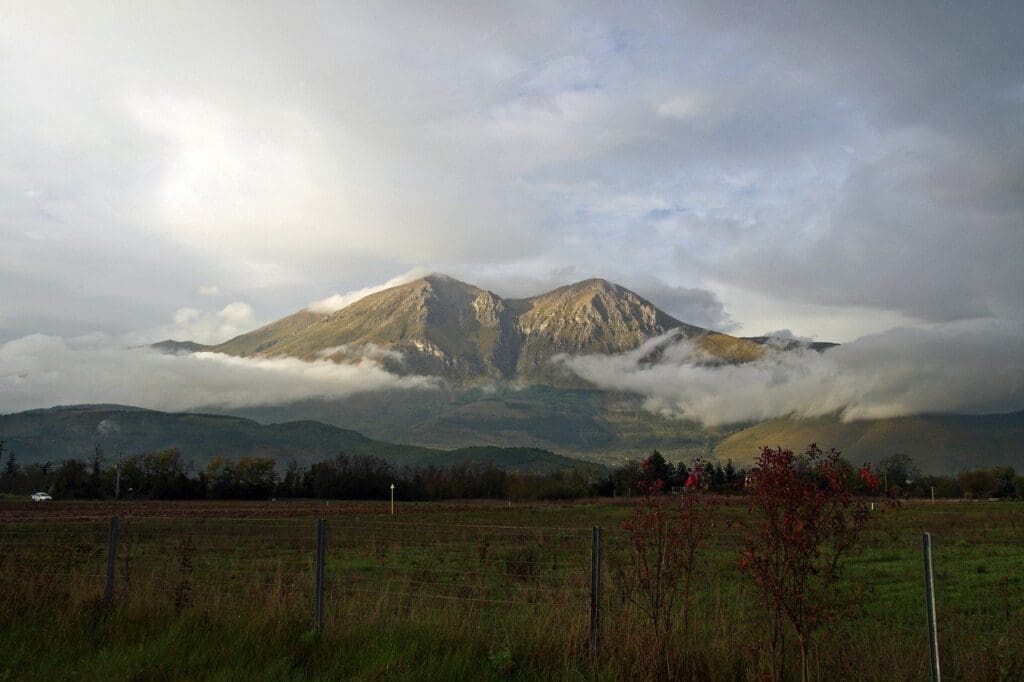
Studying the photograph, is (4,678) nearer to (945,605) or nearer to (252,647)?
(252,647)

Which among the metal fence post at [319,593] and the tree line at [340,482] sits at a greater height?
the metal fence post at [319,593]

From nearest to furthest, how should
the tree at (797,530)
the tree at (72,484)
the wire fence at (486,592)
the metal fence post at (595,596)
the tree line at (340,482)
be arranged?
the tree at (797,530) → the metal fence post at (595,596) → the wire fence at (486,592) → the tree at (72,484) → the tree line at (340,482)

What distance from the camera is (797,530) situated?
7117 mm

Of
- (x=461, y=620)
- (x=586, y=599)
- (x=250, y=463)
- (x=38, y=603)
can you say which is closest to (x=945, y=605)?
(x=586, y=599)

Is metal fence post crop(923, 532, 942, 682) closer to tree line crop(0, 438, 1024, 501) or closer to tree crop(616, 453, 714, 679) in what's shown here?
tree crop(616, 453, 714, 679)

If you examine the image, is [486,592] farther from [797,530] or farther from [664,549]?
[797,530]

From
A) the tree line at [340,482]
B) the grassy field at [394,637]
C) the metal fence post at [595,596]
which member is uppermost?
the metal fence post at [595,596]

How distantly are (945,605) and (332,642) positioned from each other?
13569mm

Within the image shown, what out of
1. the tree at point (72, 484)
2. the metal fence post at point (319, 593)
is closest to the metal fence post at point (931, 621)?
the metal fence post at point (319, 593)

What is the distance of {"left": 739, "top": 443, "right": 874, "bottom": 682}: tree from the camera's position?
7211mm

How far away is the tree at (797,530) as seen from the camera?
7211 mm

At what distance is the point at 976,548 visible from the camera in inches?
1158

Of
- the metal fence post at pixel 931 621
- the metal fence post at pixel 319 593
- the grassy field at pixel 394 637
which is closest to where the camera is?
the metal fence post at pixel 931 621

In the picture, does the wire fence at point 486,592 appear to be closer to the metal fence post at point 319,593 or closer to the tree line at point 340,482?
the metal fence post at point 319,593
